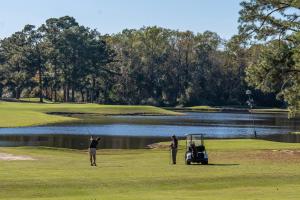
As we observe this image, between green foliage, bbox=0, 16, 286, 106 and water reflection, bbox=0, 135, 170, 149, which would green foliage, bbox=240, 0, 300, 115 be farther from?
green foliage, bbox=0, 16, 286, 106

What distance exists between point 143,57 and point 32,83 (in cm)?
3323

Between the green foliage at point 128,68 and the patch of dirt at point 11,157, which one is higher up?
the green foliage at point 128,68

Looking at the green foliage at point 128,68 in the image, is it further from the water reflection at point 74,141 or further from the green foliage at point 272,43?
the green foliage at point 272,43

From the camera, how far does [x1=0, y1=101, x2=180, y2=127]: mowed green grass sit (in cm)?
9325

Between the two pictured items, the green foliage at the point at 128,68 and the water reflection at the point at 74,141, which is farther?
the green foliage at the point at 128,68

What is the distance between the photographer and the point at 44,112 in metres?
118

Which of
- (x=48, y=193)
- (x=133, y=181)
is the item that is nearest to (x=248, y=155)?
(x=133, y=181)

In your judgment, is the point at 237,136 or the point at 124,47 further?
the point at 124,47

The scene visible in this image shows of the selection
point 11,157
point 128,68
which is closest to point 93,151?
point 11,157

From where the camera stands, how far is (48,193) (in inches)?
945

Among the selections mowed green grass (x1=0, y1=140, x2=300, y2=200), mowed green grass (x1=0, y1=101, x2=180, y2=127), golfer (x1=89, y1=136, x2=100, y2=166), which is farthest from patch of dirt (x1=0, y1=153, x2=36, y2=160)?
mowed green grass (x1=0, y1=101, x2=180, y2=127)

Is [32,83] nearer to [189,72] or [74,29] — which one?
[74,29]

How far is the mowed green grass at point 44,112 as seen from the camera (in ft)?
306

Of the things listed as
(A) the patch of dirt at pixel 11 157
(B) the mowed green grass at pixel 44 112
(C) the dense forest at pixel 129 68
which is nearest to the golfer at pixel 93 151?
(A) the patch of dirt at pixel 11 157
